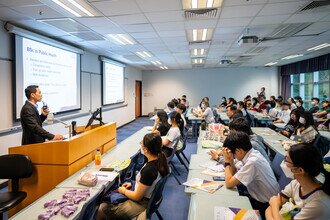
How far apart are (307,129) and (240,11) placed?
7.44 ft

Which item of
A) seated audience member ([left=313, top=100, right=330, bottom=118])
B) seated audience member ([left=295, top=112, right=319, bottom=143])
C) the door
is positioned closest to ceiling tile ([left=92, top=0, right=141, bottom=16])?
seated audience member ([left=295, top=112, right=319, bottom=143])

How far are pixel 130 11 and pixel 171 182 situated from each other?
114 inches

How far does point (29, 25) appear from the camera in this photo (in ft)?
13.1

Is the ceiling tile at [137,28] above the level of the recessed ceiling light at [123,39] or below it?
below

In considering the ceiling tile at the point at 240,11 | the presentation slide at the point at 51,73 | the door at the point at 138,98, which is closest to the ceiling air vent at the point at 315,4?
the ceiling tile at the point at 240,11

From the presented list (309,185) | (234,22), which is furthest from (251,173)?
(234,22)

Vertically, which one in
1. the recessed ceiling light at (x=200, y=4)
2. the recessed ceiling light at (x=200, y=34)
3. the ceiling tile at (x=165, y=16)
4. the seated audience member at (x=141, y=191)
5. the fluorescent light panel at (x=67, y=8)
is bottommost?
the seated audience member at (x=141, y=191)

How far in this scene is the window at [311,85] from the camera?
8.79 m

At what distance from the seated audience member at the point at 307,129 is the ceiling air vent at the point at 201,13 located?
2332 mm

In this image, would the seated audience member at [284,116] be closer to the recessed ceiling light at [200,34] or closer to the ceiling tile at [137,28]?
the recessed ceiling light at [200,34]

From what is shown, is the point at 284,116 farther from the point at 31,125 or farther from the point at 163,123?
the point at 31,125

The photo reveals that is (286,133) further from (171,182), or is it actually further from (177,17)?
(177,17)

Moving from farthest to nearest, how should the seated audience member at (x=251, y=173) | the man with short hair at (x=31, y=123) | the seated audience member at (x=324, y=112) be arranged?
the seated audience member at (x=324, y=112) < the man with short hair at (x=31, y=123) < the seated audience member at (x=251, y=173)

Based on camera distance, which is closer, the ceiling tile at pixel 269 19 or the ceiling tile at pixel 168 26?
the ceiling tile at pixel 269 19
